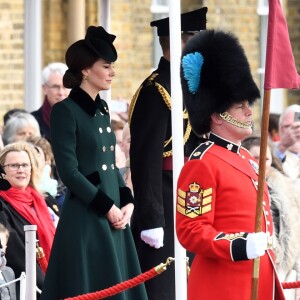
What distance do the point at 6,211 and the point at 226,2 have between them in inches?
343

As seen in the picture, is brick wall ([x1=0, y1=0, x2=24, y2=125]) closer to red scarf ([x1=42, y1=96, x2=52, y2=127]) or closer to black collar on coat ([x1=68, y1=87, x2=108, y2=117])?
red scarf ([x1=42, y1=96, x2=52, y2=127])

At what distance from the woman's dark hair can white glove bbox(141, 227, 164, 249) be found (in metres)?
0.95

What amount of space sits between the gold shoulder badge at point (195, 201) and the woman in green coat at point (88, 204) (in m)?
1.45

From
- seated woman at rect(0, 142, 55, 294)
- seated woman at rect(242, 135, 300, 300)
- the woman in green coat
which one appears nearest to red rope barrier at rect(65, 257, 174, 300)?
the woman in green coat

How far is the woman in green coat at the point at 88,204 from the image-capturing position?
8672 millimetres

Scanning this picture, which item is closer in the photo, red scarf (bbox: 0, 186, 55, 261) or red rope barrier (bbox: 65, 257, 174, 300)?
red rope barrier (bbox: 65, 257, 174, 300)

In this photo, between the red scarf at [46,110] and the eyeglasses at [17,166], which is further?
the red scarf at [46,110]

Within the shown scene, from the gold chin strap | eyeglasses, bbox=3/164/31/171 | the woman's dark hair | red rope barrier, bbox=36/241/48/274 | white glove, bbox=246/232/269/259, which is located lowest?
red rope barrier, bbox=36/241/48/274

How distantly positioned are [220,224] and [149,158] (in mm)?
1832

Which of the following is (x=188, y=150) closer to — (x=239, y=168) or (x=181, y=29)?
(x=181, y=29)

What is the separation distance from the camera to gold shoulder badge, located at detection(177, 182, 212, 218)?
23.7ft

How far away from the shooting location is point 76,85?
29.4ft

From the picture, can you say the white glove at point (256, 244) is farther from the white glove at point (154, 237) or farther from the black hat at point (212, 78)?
the white glove at point (154, 237)

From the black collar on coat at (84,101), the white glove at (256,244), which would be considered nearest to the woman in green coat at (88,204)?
the black collar on coat at (84,101)
